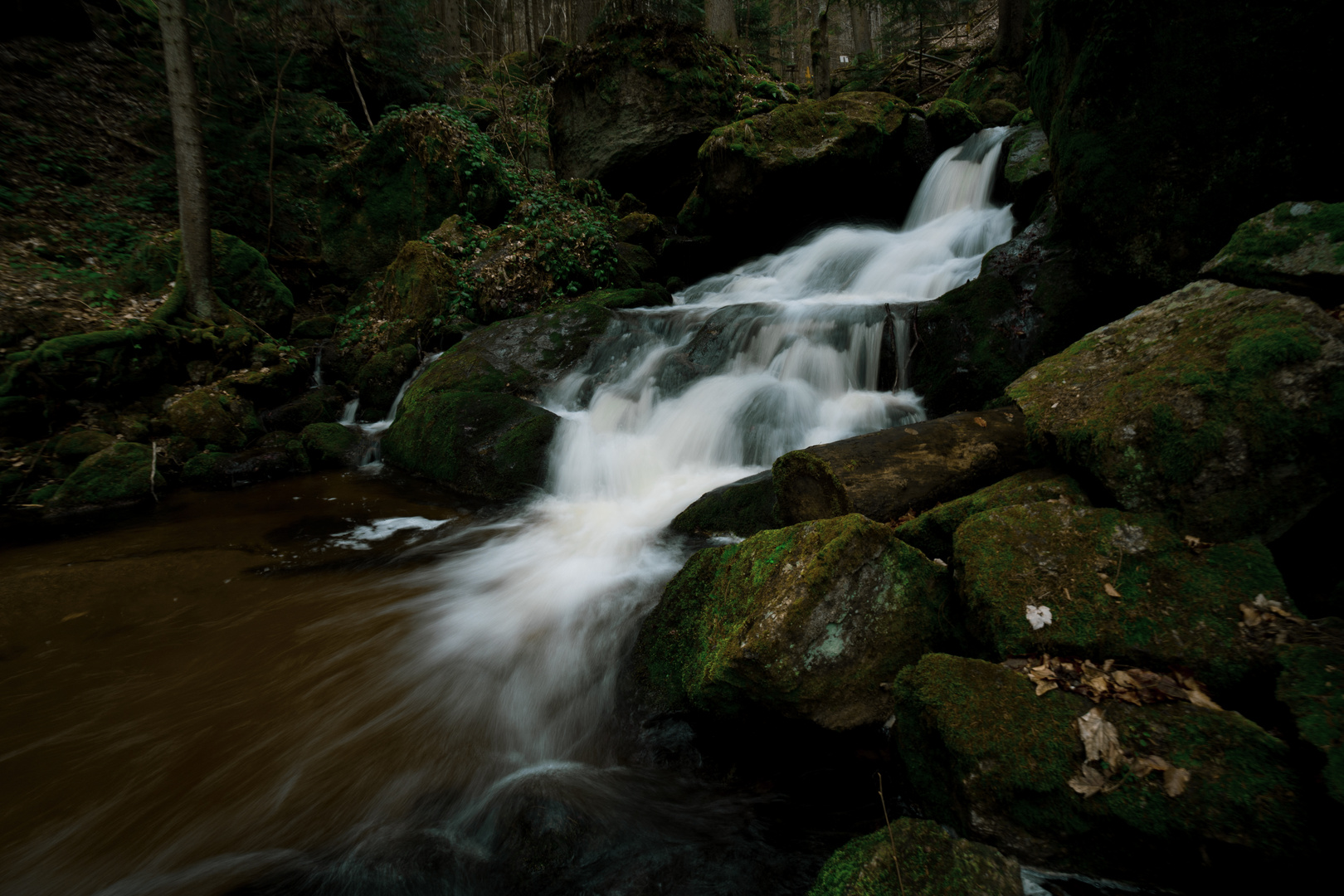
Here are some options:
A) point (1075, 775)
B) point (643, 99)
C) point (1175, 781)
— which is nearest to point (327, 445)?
point (1075, 775)

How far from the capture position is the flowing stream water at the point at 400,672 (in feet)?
8.54

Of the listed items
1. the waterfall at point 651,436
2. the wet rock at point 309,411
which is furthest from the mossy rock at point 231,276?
the waterfall at point 651,436

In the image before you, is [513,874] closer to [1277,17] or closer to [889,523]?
[889,523]

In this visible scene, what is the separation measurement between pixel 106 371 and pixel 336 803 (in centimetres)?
825

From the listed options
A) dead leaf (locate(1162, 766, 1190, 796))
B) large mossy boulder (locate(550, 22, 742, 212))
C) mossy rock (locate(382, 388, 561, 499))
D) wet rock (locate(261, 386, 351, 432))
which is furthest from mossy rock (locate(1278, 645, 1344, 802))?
large mossy boulder (locate(550, 22, 742, 212))

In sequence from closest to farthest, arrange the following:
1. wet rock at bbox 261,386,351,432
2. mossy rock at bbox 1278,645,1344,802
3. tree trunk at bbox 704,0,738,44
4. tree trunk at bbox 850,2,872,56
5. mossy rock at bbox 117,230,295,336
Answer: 1. mossy rock at bbox 1278,645,1344,802
2. wet rock at bbox 261,386,351,432
3. mossy rock at bbox 117,230,295,336
4. tree trunk at bbox 704,0,738,44
5. tree trunk at bbox 850,2,872,56

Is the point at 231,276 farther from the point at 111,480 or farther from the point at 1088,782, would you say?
the point at 1088,782

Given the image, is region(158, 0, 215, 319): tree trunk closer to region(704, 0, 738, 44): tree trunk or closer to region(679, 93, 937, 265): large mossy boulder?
region(679, 93, 937, 265): large mossy boulder

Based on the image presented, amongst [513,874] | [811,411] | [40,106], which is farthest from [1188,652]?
[40,106]

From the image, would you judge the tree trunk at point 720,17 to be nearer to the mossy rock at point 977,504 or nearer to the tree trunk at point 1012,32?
the tree trunk at point 1012,32

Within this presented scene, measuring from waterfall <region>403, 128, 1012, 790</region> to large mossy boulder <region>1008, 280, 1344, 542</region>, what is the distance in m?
3.13

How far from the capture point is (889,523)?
3766mm

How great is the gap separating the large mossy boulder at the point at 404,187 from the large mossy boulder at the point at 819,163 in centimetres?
483

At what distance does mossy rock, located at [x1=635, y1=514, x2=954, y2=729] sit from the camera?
2637mm
